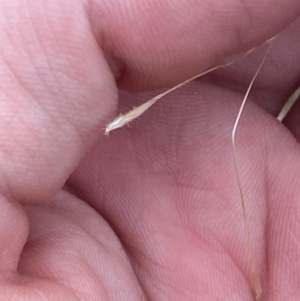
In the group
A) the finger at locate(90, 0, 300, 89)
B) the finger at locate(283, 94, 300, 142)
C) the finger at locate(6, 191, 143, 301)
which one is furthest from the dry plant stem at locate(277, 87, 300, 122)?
the finger at locate(6, 191, 143, 301)

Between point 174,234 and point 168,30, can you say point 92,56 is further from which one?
point 174,234

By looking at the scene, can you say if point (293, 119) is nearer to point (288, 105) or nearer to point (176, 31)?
point (288, 105)

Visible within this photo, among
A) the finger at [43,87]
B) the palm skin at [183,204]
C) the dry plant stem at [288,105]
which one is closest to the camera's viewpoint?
the finger at [43,87]

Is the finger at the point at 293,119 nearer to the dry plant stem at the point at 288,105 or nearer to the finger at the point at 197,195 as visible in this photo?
the dry plant stem at the point at 288,105

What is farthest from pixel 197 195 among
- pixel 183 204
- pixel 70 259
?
pixel 70 259

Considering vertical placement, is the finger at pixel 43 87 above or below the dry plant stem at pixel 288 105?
above

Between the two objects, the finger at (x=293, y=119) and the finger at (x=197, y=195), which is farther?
the finger at (x=293, y=119)

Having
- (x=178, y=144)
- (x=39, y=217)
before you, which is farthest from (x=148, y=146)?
(x=39, y=217)

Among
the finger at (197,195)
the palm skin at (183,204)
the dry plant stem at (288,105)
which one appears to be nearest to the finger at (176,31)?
the palm skin at (183,204)
